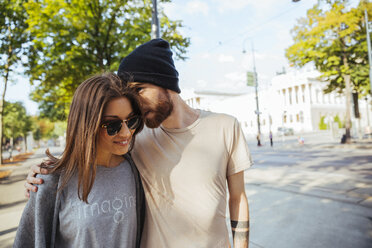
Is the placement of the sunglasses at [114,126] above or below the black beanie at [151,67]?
below

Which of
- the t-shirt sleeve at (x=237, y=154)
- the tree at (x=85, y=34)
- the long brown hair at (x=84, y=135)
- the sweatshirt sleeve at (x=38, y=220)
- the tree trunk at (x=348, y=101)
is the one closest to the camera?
the sweatshirt sleeve at (x=38, y=220)

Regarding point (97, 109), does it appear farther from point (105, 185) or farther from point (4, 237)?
point (4, 237)

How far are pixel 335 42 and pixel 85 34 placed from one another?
15.8 m

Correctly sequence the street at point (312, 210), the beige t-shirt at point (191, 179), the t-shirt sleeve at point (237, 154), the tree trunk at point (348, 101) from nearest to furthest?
the beige t-shirt at point (191, 179) < the t-shirt sleeve at point (237, 154) < the street at point (312, 210) < the tree trunk at point (348, 101)

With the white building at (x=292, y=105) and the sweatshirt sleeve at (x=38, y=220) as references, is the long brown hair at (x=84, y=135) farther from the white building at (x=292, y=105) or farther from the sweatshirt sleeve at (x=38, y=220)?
the white building at (x=292, y=105)

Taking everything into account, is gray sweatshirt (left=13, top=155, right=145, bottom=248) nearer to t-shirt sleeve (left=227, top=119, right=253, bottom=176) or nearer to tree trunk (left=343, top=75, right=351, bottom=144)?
t-shirt sleeve (left=227, top=119, right=253, bottom=176)

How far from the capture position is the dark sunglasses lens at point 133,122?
64.3 inches

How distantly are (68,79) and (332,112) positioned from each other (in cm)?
6126

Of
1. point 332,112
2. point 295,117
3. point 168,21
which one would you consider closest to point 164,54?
point 168,21

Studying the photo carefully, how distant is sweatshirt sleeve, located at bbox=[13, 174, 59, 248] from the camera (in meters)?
1.28

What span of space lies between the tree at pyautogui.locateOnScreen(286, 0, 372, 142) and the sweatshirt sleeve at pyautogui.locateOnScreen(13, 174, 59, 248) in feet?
63.7

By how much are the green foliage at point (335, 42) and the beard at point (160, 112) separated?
1868cm

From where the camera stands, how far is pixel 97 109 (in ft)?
4.70

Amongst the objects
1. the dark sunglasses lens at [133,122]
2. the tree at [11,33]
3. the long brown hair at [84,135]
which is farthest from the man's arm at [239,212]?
the tree at [11,33]
